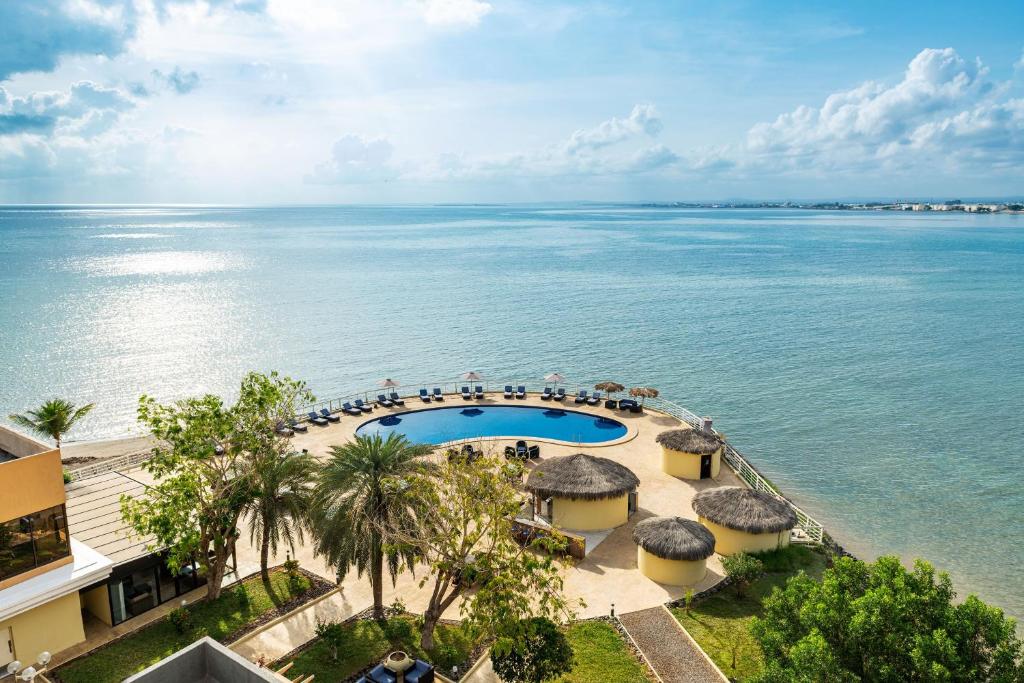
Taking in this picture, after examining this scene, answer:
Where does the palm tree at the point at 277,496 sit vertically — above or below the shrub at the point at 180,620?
above

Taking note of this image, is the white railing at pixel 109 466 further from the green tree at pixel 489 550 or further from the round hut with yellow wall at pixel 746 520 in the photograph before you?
the round hut with yellow wall at pixel 746 520

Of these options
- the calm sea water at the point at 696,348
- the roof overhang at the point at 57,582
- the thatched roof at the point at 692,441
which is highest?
the roof overhang at the point at 57,582

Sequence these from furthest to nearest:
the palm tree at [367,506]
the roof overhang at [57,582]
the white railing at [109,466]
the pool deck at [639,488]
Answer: the white railing at [109,466]
the pool deck at [639,488]
the palm tree at [367,506]
the roof overhang at [57,582]

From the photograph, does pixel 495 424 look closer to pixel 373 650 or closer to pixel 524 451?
pixel 524 451

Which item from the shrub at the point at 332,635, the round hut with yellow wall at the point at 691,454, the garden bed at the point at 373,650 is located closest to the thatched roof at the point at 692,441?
the round hut with yellow wall at the point at 691,454

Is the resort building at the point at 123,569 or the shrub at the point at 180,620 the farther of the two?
the resort building at the point at 123,569

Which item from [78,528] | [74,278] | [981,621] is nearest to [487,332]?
[78,528]

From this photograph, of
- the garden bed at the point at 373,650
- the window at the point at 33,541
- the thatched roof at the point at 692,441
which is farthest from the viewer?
the thatched roof at the point at 692,441

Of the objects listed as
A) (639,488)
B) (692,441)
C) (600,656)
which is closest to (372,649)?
(600,656)
